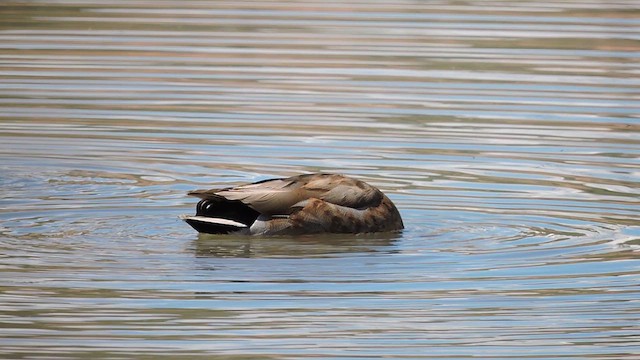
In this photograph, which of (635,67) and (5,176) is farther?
(635,67)

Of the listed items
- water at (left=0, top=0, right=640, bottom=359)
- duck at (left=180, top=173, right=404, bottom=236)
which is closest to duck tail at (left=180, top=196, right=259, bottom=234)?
duck at (left=180, top=173, right=404, bottom=236)

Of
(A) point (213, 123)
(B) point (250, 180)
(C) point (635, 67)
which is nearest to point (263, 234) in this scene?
(B) point (250, 180)

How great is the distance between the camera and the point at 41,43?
70.2 ft

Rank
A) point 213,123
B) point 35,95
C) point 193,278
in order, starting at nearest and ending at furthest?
point 193,278, point 213,123, point 35,95

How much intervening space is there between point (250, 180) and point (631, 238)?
123 inches

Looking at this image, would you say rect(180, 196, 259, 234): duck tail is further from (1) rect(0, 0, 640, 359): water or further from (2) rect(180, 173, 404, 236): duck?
(1) rect(0, 0, 640, 359): water

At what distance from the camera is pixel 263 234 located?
1234 cm

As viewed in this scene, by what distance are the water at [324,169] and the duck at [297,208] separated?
0.33 feet

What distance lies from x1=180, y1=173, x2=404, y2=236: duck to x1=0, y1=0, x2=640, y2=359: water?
0.10 meters

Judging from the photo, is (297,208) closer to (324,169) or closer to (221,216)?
(221,216)

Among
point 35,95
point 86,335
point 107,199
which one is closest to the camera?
point 86,335

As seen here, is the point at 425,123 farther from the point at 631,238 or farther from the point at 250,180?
the point at 631,238

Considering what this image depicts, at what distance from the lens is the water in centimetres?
987

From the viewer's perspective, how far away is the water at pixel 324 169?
9.87m
